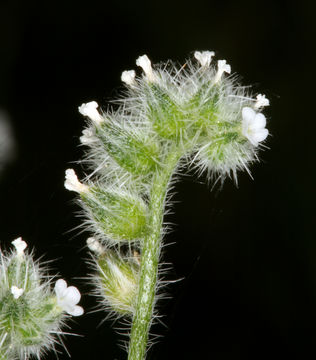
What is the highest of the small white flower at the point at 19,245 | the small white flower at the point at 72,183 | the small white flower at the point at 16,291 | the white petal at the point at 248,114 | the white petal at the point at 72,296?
the small white flower at the point at 72,183

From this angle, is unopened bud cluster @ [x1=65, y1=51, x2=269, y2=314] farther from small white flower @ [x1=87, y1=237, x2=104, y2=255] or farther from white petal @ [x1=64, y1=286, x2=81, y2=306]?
white petal @ [x1=64, y1=286, x2=81, y2=306]

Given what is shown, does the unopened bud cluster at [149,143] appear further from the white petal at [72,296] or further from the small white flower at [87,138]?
the white petal at [72,296]

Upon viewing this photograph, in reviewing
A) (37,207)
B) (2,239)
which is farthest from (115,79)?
(2,239)

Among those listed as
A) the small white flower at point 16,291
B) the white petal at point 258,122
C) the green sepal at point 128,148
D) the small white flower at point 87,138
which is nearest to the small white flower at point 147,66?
the green sepal at point 128,148

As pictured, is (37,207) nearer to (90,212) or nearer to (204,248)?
(204,248)

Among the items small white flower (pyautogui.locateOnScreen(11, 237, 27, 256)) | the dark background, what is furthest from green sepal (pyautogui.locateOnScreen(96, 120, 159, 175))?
the dark background

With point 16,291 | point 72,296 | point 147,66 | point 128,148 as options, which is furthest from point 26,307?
point 147,66
